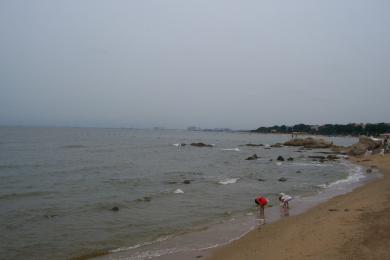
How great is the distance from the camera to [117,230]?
14359mm

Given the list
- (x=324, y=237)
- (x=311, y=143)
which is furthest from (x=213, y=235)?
(x=311, y=143)

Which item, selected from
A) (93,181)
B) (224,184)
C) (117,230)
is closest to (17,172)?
(93,181)

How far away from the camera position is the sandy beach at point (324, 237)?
31.2ft

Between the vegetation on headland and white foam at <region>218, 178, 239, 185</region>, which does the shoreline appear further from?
the vegetation on headland

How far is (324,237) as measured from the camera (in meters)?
11.2

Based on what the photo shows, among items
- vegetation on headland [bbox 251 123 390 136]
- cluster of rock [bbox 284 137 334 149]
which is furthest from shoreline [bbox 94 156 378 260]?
vegetation on headland [bbox 251 123 390 136]

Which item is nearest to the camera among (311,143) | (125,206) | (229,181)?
(125,206)

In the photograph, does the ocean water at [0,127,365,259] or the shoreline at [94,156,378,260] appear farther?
the ocean water at [0,127,365,259]

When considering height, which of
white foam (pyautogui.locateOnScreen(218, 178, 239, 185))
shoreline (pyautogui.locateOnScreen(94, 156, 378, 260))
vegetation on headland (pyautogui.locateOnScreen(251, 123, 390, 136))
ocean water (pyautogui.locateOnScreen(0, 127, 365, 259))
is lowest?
white foam (pyautogui.locateOnScreen(218, 178, 239, 185))

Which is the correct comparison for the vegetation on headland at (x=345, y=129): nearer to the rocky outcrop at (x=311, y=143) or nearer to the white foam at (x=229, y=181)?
the rocky outcrop at (x=311, y=143)

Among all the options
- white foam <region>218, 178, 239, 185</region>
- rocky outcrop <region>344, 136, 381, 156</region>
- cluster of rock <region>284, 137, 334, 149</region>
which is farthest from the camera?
cluster of rock <region>284, 137, 334, 149</region>

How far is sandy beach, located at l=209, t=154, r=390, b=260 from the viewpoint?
31.2 ft

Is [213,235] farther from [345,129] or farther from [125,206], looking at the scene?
[345,129]

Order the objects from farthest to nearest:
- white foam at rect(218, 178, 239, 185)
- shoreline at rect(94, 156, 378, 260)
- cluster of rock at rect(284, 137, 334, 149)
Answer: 1. cluster of rock at rect(284, 137, 334, 149)
2. white foam at rect(218, 178, 239, 185)
3. shoreline at rect(94, 156, 378, 260)
